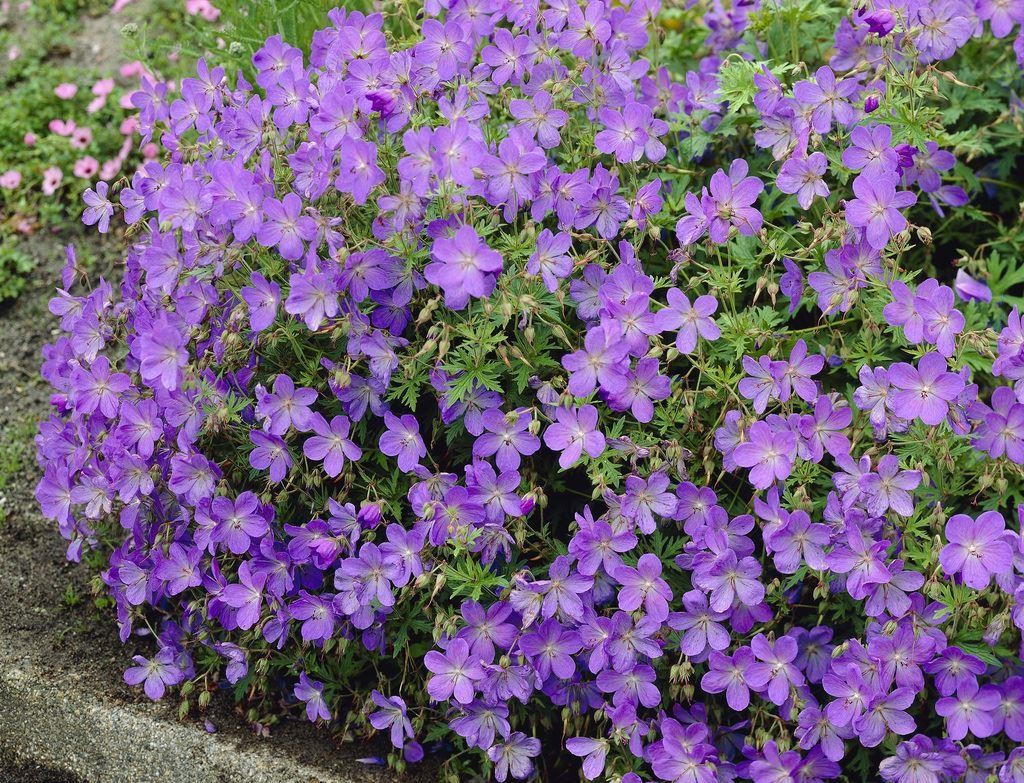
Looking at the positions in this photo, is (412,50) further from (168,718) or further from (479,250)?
(168,718)

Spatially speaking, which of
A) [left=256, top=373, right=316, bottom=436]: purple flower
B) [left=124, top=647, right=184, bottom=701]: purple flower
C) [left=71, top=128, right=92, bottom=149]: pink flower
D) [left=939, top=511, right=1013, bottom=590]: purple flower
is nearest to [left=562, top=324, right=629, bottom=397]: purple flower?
[left=256, top=373, right=316, bottom=436]: purple flower

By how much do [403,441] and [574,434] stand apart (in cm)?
34

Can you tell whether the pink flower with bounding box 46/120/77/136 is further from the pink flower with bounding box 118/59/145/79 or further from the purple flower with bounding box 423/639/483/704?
the purple flower with bounding box 423/639/483/704

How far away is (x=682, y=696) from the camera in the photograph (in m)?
2.12

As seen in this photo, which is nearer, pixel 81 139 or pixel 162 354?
pixel 162 354

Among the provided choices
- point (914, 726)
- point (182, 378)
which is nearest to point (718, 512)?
point (914, 726)

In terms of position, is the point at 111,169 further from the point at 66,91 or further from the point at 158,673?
the point at 158,673

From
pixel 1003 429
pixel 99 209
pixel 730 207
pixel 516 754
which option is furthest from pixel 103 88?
pixel 1003 429

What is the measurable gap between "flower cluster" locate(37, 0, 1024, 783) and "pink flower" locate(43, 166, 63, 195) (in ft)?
4.87

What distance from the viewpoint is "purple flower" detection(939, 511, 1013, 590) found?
→ 6.07 feet

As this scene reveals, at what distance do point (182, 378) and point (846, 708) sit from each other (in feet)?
4.53

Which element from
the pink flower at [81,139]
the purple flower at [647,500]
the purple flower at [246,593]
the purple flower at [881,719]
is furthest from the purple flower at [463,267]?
the pink flower at [81,139]

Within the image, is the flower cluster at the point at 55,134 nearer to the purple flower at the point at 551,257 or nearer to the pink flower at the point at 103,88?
the pink flower at the point at 103,88

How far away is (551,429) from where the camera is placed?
1.97 metres
